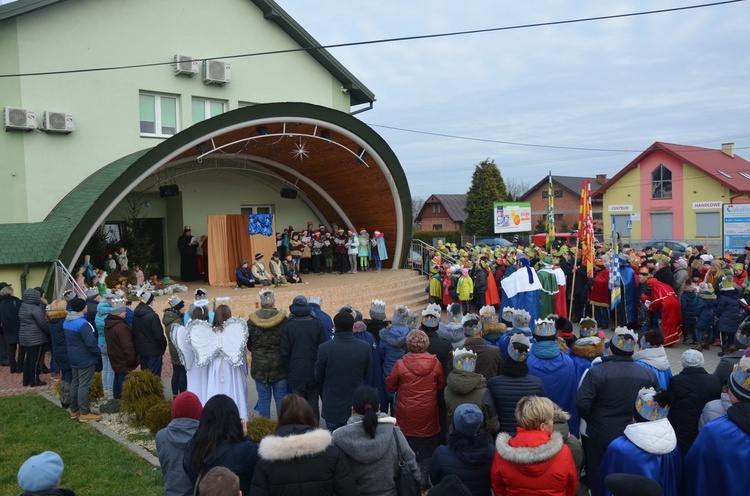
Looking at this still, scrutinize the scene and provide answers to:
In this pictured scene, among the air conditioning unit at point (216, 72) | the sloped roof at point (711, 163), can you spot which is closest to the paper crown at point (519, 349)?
the air conditioning unit at point (216, 72)

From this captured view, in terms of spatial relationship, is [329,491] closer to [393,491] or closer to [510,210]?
[393,491]

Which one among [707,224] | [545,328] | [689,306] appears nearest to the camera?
[545,328]

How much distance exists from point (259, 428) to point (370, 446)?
3.12 meters

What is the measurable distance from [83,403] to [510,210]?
1134 inches

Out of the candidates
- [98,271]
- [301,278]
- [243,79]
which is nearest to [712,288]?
[301,278]

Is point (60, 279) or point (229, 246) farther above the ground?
point (229, 246)

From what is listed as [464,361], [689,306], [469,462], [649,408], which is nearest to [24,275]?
[464,361]

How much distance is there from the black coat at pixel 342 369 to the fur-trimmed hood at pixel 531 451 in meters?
2.63

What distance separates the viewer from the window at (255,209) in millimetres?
22891

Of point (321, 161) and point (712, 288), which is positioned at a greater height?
point (321, 161)

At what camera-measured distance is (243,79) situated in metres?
21.2

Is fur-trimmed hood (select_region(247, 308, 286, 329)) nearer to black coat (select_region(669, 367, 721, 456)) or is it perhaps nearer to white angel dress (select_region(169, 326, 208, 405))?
white angel dress (select_region(169, 326, 208, 405))

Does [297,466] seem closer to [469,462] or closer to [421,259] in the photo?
[469,462]

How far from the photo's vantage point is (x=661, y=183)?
1628 inches
